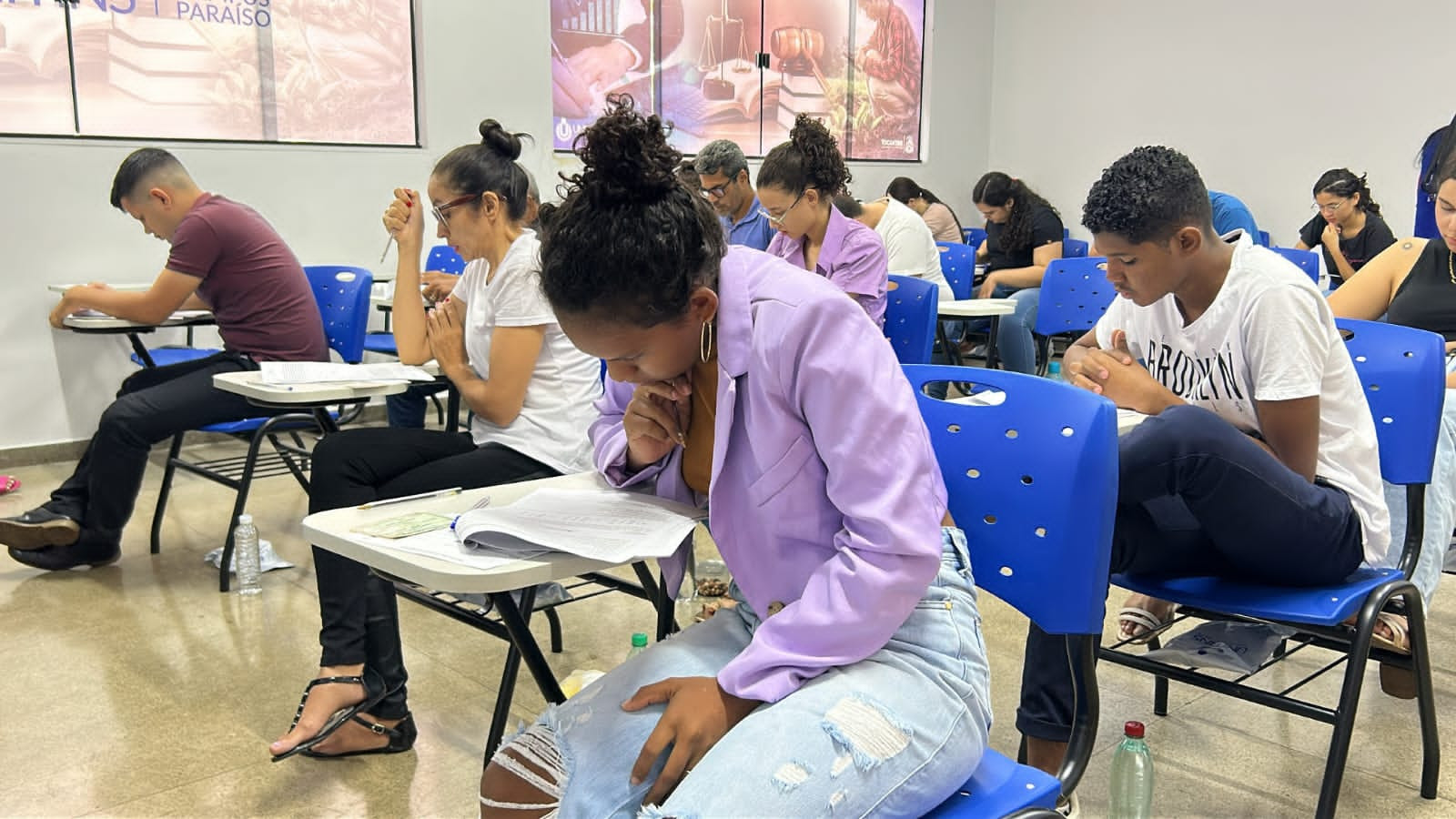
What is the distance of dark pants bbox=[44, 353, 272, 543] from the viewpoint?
10.5 ft

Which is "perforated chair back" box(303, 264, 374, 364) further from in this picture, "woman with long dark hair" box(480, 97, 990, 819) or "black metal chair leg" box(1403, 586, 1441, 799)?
"black metal chair leg" box(1403, 586, 1441, 799)

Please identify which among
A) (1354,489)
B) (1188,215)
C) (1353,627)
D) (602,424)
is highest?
(1188,215)

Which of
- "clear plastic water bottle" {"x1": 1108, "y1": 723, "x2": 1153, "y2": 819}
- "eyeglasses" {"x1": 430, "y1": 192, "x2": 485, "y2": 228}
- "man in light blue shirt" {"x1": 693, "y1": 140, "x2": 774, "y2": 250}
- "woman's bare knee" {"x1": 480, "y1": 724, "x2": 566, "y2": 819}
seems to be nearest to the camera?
"woman's bare knee" {"x1": 480, "y1": 724, "x2": 566, "y2": 819}

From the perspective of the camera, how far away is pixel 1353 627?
181 centimetres

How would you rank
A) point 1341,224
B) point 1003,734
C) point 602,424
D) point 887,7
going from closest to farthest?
point 602,424, point 1003,734, point 1341,224, point 887,7

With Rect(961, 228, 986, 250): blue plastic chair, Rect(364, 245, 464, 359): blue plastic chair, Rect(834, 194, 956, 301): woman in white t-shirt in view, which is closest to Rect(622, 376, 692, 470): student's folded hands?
Rect(364, 245, 464, 359): blue plastic chair

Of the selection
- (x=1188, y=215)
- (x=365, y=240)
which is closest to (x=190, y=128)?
(x=365, y=240)

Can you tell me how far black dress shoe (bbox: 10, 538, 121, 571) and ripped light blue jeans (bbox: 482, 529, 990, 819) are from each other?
2.67 m

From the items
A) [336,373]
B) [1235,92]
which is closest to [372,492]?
[336,373]

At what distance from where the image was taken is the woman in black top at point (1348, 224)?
20.2 feet

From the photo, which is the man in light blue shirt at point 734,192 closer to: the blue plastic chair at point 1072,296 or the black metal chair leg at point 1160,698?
the blue plastic chair at point 1072,296

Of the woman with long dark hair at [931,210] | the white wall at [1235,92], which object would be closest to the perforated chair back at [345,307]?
the woman with long dark hair at [931,210]

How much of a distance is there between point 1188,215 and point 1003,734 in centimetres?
110

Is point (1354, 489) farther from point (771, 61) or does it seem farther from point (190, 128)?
point (771, 61)
